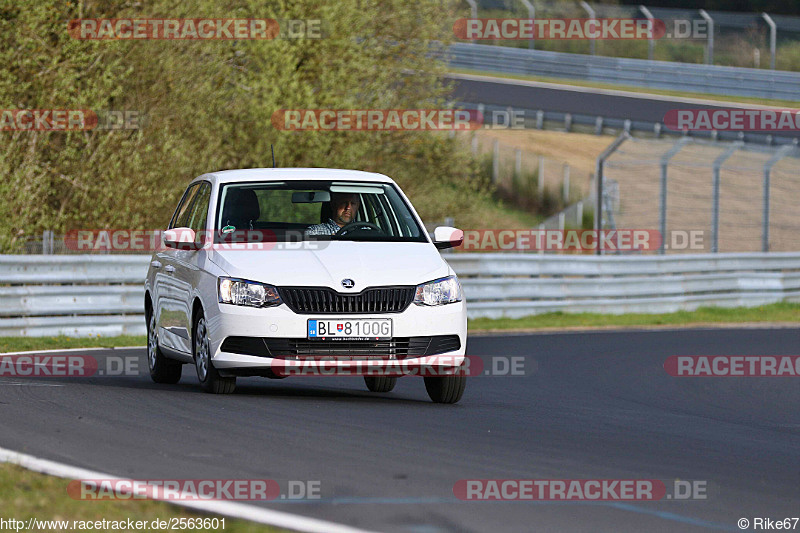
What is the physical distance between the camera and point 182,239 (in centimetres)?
1032

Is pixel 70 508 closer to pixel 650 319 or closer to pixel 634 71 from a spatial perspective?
pixel 650 319

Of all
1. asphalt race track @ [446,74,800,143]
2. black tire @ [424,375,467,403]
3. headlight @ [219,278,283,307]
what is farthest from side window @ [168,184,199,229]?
asphalt race track @ [446,74,800,143]

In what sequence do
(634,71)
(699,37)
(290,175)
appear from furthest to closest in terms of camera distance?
(634,71)
(699,37)
(290,175)

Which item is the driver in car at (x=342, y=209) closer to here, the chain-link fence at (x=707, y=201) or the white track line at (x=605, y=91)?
the chain-link fence at (x=707, y=201)

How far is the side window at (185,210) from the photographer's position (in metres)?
11.5

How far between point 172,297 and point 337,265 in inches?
75.6

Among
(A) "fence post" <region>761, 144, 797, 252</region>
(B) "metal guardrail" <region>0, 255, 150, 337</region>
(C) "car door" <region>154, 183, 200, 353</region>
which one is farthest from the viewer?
(A) "fence post" <region>761, 144, 797, 252</region>

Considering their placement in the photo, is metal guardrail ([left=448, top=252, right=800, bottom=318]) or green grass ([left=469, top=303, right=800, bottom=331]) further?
metal guardrail ([left=448, top=252, right=800, bottom=318])

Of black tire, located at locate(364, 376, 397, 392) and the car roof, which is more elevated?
the car roof

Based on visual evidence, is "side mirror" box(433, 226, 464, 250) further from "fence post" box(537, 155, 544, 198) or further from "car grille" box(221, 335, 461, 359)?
"fence post" box(537, 155, 544, 198)

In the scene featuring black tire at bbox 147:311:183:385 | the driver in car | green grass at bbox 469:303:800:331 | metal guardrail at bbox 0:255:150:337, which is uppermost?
the driver in car

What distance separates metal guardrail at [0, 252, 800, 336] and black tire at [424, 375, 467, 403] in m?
8.16

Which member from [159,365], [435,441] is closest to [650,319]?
[159,365]

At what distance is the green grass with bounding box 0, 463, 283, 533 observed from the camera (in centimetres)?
545
